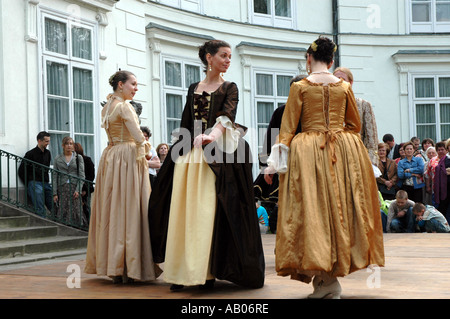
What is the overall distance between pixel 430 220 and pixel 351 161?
577cm

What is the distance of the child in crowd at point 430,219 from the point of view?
381 inches

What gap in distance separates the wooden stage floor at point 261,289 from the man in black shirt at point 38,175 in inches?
97.6

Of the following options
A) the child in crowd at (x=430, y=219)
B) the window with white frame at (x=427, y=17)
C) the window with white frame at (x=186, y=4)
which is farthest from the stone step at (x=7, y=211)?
the window with white frame at (x=427, y=17)

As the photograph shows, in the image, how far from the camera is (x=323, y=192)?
4297mm

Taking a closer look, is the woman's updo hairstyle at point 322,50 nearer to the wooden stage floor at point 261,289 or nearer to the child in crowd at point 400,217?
the wooden stage floor at point 261,289

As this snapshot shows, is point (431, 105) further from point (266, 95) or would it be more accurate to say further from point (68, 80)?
point (68, 80)

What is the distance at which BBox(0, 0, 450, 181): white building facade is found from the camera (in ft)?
32.4

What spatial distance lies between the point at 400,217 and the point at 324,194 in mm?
5965

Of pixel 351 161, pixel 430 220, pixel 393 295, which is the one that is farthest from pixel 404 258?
pixel 430 220

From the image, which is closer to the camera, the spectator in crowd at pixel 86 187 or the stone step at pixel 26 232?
the stone step at pixel 26 232

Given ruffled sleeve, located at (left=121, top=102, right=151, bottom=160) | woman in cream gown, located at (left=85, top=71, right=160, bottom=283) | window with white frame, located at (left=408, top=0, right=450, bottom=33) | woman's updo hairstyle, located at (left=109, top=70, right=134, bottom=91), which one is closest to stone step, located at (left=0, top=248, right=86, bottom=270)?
woman in cream gown, located at (left=85, top=71, right=160, bottom=283)

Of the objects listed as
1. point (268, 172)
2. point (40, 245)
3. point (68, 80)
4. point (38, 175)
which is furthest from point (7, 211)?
point (268, 172)

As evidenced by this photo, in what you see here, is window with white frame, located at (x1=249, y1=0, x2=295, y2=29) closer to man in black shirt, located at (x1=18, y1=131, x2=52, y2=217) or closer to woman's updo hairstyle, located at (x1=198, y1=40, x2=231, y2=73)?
man in black shirt, located at (x1=18, y1=131, x2=52, y2=217)

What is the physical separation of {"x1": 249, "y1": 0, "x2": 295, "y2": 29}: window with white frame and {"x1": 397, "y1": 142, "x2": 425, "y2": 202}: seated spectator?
5933 millimetres
